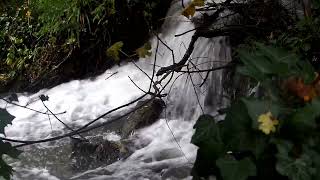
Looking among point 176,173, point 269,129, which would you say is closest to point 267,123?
point 269,129

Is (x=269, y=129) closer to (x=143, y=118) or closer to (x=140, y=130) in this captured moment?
(x=140, y=130)

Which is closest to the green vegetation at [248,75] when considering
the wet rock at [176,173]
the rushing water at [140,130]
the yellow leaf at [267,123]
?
the yellow leaf at [267,123]

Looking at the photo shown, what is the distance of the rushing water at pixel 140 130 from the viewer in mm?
3793

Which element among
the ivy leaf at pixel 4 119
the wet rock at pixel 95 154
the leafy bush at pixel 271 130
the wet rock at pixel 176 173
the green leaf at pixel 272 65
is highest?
the wet rock at pixel 95 154

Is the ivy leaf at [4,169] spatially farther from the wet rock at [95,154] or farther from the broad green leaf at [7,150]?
the wet rock at [95,154]

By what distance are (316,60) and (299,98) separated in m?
1.27

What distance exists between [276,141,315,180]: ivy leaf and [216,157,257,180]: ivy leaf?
7cm

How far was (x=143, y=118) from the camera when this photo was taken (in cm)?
446

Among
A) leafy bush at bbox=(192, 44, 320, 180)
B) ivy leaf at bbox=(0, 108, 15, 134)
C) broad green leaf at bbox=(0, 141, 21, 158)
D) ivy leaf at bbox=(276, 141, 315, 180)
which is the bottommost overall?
ivy leaf at bbox=(276, 141, 315, 180)

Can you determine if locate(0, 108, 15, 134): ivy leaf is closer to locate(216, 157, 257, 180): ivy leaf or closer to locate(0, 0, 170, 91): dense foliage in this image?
locate(216, 157, 257, 180): ivy leaf

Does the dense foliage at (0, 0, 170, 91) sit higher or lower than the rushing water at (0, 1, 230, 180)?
higher

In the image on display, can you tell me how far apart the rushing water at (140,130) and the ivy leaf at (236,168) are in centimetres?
161

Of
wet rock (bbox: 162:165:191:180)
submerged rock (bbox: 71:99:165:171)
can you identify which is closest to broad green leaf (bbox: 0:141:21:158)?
wet rock (bbox: 162:165:191:180)

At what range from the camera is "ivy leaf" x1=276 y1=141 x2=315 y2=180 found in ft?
3.72
